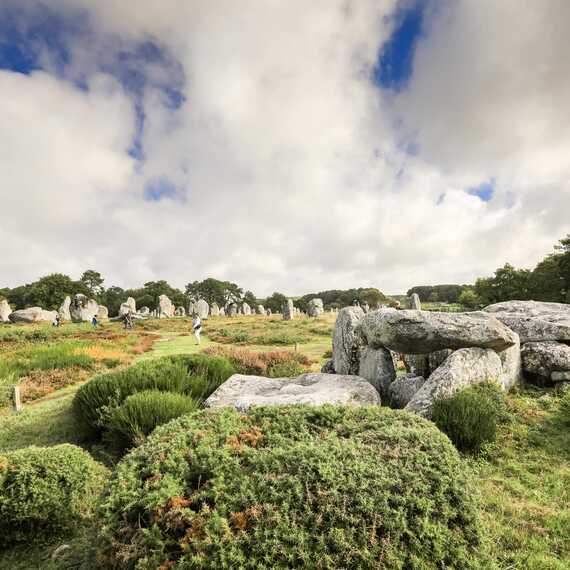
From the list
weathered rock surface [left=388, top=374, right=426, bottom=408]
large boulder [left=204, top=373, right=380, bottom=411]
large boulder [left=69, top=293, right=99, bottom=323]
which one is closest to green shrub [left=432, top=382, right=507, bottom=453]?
weathered rock surface [left=388, top=374, right=426, bottom=408]

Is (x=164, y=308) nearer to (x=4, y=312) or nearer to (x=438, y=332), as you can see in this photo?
(x=4, y=312)

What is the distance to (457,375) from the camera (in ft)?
24.5

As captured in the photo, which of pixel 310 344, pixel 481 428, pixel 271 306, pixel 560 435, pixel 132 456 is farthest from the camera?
pixel 271 306

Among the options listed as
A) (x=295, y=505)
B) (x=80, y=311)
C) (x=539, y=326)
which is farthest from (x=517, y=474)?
(x=80, y=311)

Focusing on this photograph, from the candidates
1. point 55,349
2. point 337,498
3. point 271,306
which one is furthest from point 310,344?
point 271,306

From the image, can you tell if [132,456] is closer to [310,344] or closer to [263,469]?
[263,469]

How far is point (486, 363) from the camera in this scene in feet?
26.9

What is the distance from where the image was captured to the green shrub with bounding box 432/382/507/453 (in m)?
6.36

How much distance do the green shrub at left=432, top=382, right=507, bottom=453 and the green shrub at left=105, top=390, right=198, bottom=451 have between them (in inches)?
194

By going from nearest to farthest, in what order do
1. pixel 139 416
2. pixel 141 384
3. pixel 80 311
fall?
pixel 139 416, pixel 141 384, pixel 80 311

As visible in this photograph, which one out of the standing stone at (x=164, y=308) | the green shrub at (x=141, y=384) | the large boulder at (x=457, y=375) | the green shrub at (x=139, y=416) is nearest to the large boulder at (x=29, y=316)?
the standing stone at (x=164, y=308)

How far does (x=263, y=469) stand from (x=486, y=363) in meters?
6.86

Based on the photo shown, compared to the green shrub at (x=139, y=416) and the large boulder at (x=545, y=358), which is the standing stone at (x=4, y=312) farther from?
the large boulder at (x=545, y=358)

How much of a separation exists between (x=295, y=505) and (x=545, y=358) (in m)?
9.47
